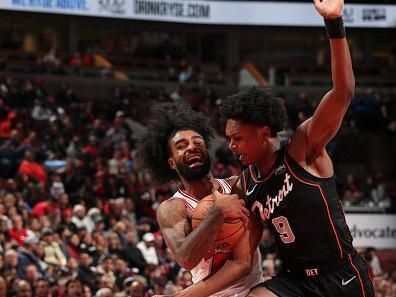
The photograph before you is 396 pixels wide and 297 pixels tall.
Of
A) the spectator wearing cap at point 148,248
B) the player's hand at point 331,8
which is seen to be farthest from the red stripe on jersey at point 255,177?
the spectator wearing cap at point 148,248

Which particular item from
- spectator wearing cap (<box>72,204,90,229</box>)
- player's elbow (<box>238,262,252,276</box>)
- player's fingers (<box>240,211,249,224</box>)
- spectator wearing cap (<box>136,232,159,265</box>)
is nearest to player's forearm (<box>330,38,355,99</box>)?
player's fingers (<box>240,211,249,224</box>)

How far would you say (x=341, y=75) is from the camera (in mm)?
5086

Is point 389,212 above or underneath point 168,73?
underneath

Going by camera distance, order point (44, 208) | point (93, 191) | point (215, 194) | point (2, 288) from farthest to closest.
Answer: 1. point (93, 191)
2. point (44, 208)
3. point (2, 288)
4. point (215, 194)

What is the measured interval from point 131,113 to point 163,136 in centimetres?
1641

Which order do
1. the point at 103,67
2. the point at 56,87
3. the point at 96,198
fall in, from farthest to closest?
the point at 103,67, the point at 56,87, the point at 96,198

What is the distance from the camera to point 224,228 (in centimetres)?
563

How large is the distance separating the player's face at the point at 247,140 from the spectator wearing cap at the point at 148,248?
30.1 feet

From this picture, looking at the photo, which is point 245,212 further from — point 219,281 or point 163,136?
point 163,136

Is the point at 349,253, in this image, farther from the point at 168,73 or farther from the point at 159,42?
the point at 159,42

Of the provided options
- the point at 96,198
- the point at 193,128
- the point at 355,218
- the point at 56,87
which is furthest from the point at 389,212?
the point at 193,128

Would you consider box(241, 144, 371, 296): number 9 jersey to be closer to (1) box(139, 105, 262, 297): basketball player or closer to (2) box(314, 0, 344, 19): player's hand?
(1) box(139, 105, 262, 297): basketball player

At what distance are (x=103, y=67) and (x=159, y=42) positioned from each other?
3.56m

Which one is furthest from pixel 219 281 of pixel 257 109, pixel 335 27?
pixel 335 27
